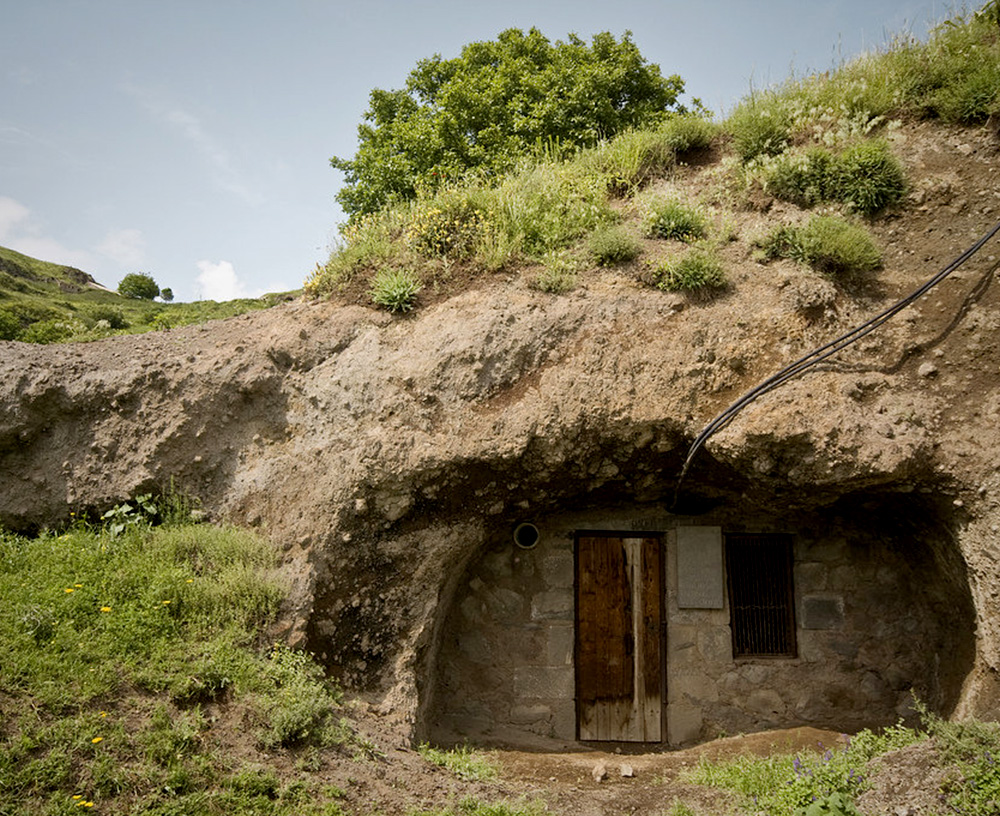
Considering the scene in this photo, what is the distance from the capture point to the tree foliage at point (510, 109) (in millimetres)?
15742

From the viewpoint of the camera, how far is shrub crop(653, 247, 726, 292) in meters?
7.73

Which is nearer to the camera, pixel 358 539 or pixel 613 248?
pixel 358 539

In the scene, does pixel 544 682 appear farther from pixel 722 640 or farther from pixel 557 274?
pixel 557 274

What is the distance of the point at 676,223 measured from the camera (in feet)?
28.1

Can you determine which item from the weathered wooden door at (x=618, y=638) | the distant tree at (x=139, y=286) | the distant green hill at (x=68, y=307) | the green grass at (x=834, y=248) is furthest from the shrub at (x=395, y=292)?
the distant tree at (x=139, y=286)

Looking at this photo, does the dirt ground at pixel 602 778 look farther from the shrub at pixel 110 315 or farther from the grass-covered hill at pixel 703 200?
the shrub at pixel 110 315

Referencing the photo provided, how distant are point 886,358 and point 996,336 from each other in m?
1.04

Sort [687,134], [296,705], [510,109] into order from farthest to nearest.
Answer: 1. [510,109]
2. [687,134]
3. [296,705]

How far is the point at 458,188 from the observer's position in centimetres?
1007

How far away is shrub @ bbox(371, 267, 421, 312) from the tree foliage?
7.22 m

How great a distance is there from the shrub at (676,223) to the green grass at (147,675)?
19.2ft

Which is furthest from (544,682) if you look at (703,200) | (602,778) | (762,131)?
(762,131)

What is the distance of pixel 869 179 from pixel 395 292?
5.85m

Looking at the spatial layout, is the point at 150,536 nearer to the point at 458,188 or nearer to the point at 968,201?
the point at 458,188
